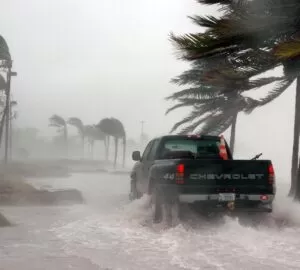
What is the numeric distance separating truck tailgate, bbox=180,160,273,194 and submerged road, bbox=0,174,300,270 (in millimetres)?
635

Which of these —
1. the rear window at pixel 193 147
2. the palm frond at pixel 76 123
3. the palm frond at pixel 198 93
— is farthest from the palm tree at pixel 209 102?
the palm frond at pixel 76 123

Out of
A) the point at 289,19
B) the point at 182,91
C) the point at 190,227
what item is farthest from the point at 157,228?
the point at 182,91

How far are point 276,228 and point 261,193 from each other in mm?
714

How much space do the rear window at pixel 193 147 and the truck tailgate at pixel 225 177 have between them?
72.0 inches

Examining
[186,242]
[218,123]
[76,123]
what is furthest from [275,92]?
[76,123]

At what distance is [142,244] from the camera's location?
7.06 metres

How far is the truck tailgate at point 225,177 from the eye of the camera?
26.3 ft

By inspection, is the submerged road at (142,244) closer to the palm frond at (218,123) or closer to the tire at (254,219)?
the tire at (254,219)

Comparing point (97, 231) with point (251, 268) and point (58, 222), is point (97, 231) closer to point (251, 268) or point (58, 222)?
point (58, 222)

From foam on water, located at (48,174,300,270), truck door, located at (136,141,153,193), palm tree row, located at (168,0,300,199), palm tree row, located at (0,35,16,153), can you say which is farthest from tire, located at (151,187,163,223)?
palm tree row, located at (0,35,16,153)

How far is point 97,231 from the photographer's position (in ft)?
26.9

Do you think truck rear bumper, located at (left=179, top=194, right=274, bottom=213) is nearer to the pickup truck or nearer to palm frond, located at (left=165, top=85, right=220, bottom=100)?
the pickup truck

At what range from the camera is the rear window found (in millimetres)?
9953

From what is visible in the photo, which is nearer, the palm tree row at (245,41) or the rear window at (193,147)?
the palm tree row at (245,41)
